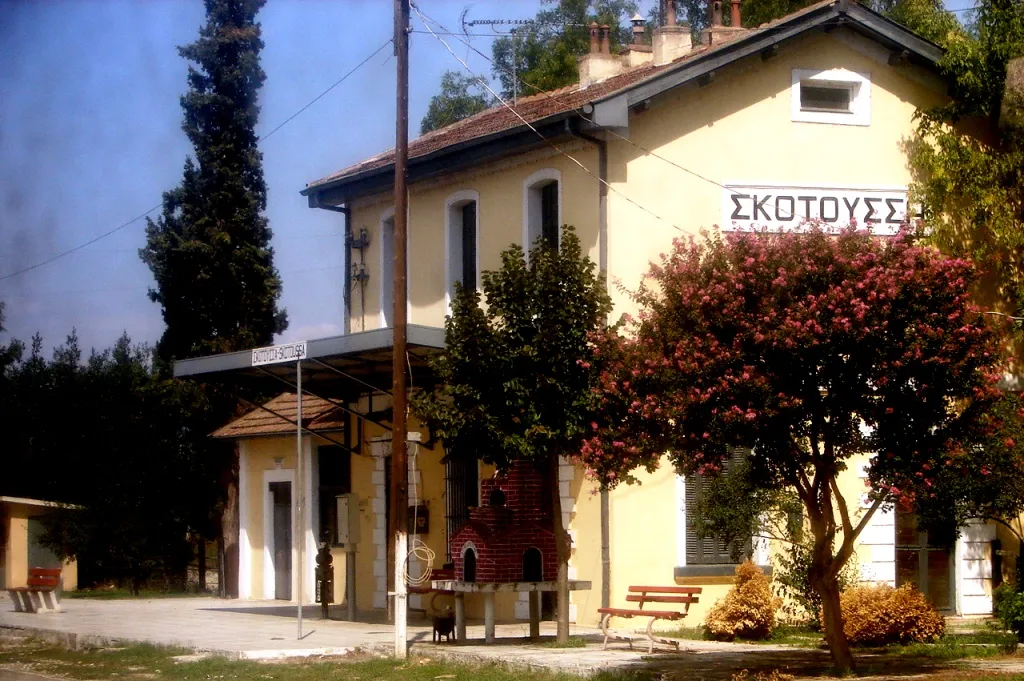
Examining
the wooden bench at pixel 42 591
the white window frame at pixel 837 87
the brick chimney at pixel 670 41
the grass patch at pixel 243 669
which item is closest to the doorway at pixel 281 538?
the wooden bench at pixel 42 591

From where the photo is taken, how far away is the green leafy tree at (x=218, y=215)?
3259 cm

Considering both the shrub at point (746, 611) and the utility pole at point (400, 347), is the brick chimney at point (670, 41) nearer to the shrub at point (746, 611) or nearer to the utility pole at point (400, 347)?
the utility pole at point (400, 347)

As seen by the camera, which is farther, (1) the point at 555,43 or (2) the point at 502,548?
(1) the point at 555,43

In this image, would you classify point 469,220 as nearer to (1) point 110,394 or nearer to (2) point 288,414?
(2) point 288,414

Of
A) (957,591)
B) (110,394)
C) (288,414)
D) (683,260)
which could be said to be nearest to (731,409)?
(683,260)

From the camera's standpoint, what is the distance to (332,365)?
22.7 m

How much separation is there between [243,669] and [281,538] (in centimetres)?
1290

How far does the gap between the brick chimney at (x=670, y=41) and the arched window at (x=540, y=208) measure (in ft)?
11.1

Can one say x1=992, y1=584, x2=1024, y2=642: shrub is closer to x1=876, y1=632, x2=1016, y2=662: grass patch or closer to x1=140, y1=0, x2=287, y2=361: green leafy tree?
x1=876, y1=632, x2=1016, y2=662: grass patch

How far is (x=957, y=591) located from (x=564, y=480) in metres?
6.01

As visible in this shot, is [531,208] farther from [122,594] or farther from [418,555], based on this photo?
[122,594]

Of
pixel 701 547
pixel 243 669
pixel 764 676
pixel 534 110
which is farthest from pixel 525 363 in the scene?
pixel 534 110

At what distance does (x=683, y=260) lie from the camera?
532 inches

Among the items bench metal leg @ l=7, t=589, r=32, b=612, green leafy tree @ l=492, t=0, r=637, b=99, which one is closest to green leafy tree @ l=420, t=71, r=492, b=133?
green leafy tree @ l=492, t=0, r=637, b=99
